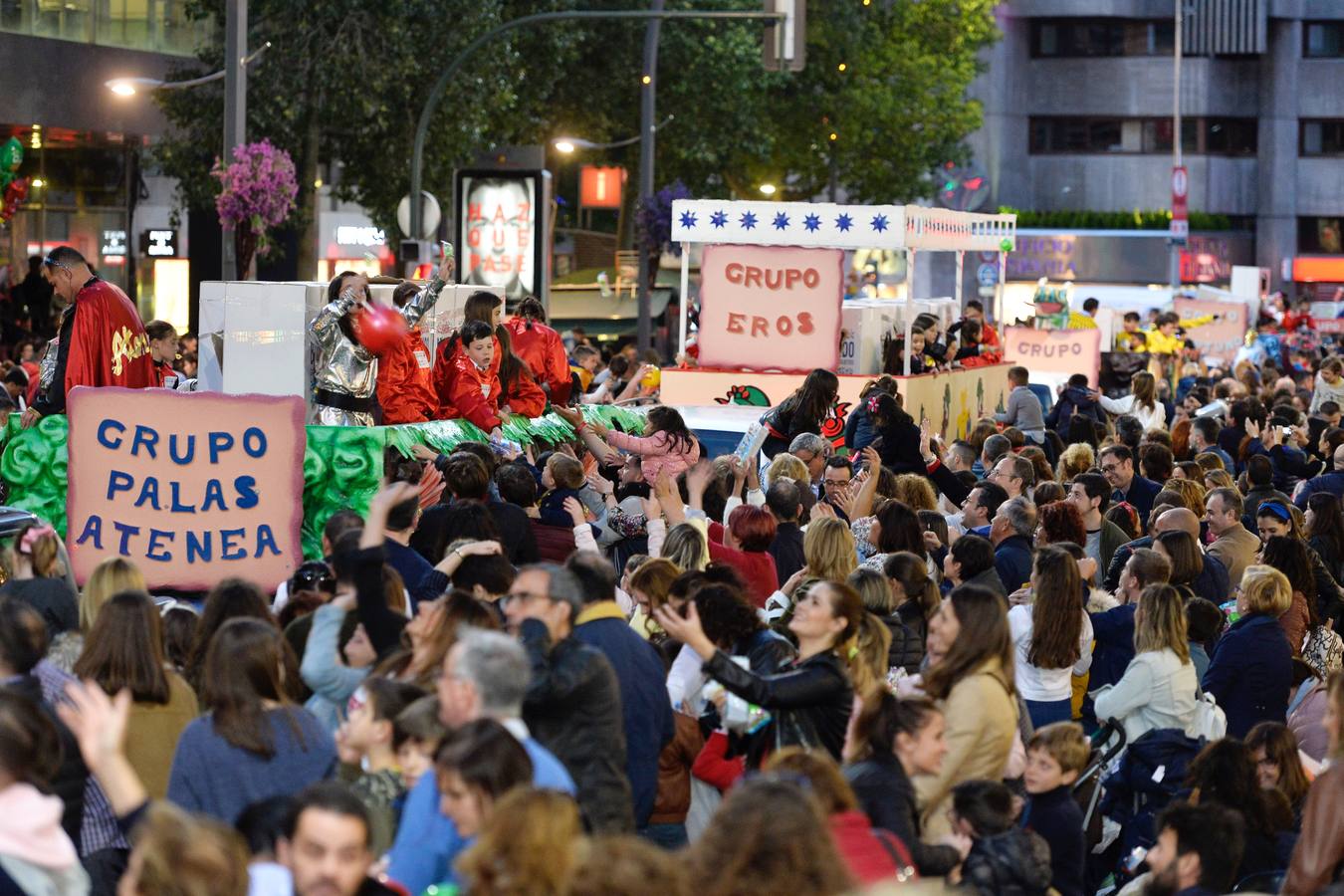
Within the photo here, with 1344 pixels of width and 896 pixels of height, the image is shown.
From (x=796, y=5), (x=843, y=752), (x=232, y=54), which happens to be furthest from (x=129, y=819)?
(x=796, y=5)

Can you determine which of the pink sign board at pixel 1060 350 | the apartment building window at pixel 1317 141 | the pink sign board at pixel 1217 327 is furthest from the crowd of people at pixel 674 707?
the apartment building window at pixel 1317 141

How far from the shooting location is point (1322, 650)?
10.6 metres

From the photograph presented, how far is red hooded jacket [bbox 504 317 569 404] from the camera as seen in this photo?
15.0m

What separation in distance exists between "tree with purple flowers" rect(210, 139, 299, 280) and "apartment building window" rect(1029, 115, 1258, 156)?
150 feet

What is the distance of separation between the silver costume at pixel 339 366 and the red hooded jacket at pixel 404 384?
0.69 ft

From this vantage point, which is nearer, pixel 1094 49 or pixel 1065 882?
pixel 1065 882

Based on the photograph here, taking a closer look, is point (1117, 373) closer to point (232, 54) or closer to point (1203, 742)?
point (232, 54)

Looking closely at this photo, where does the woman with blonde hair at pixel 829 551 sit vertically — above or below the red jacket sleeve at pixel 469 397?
below

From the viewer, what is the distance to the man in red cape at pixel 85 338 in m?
11.7

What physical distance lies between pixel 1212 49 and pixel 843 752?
58.3 m

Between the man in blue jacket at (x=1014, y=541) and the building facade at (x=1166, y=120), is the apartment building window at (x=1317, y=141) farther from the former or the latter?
the man in blue jacket at (x=1014, y=541)

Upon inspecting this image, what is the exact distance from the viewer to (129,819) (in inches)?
233

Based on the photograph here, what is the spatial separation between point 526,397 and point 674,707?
5.76m

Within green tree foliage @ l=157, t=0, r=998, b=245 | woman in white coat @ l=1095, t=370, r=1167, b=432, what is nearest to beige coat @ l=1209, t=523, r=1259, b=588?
woman in white coat @ l=1095, t=370, r=1167, b=432
